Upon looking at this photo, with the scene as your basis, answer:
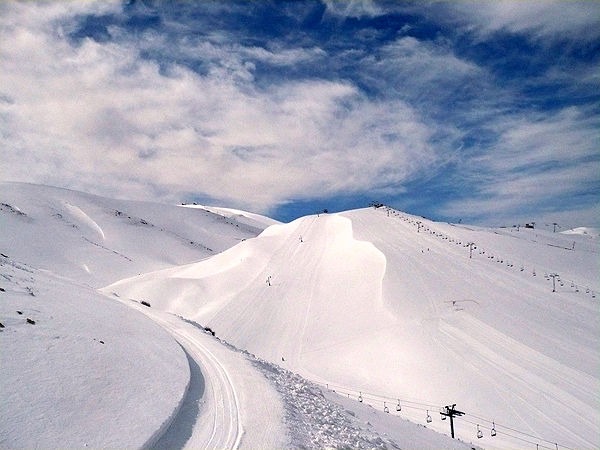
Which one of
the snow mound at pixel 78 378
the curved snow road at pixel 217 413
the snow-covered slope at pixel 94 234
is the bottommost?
the curved snow road at pixel 217 413

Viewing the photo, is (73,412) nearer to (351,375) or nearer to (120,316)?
(120,316)

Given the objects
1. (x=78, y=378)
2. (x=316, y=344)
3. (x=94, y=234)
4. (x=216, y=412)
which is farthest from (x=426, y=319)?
(x=94, y=234)

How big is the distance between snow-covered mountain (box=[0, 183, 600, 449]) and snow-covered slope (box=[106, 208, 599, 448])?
0.13 metres

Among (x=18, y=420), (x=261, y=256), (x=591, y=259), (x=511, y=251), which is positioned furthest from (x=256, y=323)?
(x=591, y=259)

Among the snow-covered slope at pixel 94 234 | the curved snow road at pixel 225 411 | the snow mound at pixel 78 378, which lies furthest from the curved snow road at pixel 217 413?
the snow-covered slope at pixel 94 234

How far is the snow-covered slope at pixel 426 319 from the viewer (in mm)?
18047

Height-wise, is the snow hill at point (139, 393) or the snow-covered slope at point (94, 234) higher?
the snow-covered slope at point (94, 234)

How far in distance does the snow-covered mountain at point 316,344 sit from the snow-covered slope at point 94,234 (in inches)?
43.4

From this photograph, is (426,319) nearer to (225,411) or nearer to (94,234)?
(225,411)

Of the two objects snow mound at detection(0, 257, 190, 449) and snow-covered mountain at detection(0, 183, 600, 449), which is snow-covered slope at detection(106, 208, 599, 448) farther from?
snow mound at detection(0, 257, 190, 449)

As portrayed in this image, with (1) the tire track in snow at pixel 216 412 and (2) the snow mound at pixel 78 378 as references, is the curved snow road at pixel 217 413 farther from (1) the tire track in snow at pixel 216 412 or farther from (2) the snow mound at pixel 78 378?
(2) the snow mound at pixel 78 378

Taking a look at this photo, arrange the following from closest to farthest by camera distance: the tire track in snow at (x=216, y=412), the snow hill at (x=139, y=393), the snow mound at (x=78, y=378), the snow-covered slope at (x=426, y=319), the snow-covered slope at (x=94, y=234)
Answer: the snow mound at (x=78, y=378), the snow hill at (x=139, y=393), the tire track in snow at (x=216, y=412), the snow-covered slope at (x=426, y=319), the snow-covered slope at (x=94, y=234)

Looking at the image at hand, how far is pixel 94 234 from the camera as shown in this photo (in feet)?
256

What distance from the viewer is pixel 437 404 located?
1812cm
